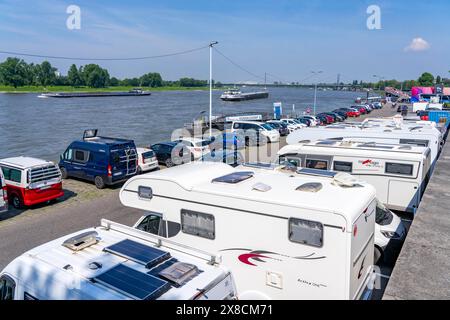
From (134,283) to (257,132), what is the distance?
24.1 m

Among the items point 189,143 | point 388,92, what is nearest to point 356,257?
point 189,143

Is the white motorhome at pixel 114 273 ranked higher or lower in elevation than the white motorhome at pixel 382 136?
lower

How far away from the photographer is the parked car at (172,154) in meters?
20.5

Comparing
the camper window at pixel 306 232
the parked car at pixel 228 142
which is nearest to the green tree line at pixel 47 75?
the parked car at pixel 228 142

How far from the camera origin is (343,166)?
12219mm

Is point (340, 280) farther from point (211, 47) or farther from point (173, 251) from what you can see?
point (211, 47)

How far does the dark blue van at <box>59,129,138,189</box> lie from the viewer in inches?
614

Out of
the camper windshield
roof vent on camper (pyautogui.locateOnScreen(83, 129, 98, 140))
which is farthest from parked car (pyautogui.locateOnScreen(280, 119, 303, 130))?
the camper windshield

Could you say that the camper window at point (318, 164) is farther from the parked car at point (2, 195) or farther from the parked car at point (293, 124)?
the parked car at point (293, 124)

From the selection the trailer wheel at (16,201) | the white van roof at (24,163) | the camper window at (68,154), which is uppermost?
the white van roof at (24,163)

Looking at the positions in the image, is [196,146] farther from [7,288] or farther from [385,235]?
[7,288]

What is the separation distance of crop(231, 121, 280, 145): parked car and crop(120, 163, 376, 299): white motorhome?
66.9 feet

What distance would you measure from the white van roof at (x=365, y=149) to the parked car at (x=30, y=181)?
808 cm

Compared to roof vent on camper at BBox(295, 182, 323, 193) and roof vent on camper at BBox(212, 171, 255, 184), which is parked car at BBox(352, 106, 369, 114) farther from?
roof vent on camper at BBox(295, 182, 323, 193)
